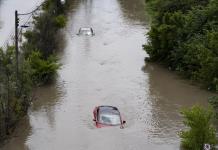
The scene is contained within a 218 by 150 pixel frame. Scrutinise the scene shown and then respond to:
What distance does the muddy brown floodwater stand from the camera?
22641 millimetres

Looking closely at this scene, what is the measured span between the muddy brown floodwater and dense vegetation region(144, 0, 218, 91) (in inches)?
31.8

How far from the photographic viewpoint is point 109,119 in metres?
24.2

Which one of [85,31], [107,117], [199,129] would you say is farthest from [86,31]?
[199,129]

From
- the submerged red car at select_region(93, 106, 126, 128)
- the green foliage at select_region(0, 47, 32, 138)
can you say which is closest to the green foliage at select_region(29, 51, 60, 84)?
the green foliage at select_region(0, 47, 32, 138)

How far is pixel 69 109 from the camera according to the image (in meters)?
26.3

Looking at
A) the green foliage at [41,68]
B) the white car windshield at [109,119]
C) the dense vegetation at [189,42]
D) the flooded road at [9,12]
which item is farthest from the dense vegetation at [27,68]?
the dense vegetation at [189,42]

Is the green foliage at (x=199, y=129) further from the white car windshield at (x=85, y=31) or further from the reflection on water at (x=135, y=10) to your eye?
the reflection on water at (x=135, y=10)

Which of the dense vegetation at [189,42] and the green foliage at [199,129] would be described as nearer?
the green foliage at [199,129]

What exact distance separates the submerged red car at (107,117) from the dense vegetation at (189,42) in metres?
6.66

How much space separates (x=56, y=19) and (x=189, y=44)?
12.8 m

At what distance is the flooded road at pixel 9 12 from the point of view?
40.5 m

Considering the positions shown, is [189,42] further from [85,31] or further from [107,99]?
[85,31]

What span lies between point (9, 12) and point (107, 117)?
2737 centimetres

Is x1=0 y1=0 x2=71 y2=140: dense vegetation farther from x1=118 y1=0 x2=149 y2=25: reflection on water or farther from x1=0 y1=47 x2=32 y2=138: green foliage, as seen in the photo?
x1=118 y1=0 x2=149 y2=25: reflection on water
